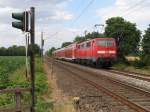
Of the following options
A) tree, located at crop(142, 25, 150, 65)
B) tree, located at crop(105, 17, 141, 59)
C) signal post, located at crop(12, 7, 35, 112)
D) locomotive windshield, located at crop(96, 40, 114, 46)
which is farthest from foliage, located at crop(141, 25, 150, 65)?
signal post, located at crop(12, 7, 35, 112)

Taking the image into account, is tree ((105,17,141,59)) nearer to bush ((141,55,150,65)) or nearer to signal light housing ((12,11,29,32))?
bush ((141,55,150,65))

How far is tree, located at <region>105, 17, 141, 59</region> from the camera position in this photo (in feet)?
201

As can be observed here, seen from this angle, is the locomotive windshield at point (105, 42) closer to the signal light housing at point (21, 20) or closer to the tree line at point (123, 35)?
the tree line at point (123, 35)

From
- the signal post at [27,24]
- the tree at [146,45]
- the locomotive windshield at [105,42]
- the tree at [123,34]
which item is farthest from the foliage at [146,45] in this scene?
the signal post at [27,24]

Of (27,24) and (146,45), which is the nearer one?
(27,24)

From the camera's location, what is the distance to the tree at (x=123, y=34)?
61125 mm

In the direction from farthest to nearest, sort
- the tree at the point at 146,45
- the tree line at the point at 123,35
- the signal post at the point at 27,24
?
the tree line at the point at 123,35 → the tree at the point at 146,45 → the signal post at the point at 27,24

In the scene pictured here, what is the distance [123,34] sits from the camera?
66.8 m

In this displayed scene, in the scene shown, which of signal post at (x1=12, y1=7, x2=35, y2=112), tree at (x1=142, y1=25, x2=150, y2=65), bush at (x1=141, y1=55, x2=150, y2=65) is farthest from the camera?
tree at (x1=142, y1=25, x2=150, y2=65)

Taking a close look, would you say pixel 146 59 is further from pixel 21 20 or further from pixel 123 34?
pixel 21 20

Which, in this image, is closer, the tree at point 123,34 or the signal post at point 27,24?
the signal post at point 27,24

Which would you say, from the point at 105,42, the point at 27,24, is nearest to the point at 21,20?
the point at 27,24

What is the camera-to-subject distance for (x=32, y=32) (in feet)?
34.9

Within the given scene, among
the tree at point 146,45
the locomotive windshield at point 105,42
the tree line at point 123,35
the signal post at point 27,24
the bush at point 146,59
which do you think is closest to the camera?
the signal post at point 27,24
